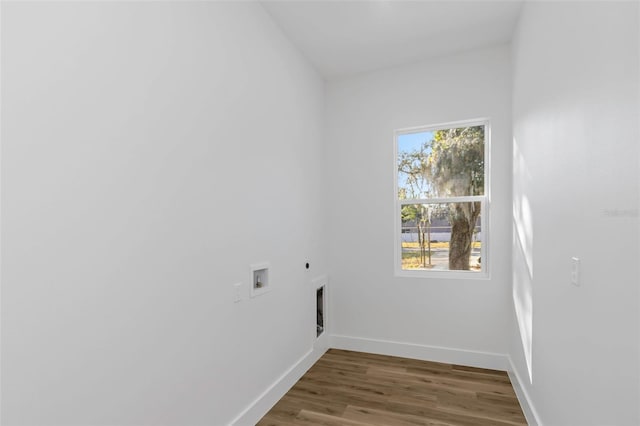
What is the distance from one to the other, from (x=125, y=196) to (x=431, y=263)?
2.63m

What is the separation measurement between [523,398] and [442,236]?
1371 millimetres

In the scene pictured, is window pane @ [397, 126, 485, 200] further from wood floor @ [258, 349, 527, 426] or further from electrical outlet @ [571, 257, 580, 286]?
electrical outlet @ [571, 257, 580, 286]

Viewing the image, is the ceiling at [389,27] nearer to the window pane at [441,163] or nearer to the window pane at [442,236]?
the window pane at [441,163]

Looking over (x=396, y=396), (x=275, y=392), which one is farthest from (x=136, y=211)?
(x=396, y=396)

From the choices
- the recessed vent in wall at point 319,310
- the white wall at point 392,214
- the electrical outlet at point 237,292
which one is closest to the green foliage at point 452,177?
Answer: the white wall at point 392,214

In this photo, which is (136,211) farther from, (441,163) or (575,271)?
(441,163)

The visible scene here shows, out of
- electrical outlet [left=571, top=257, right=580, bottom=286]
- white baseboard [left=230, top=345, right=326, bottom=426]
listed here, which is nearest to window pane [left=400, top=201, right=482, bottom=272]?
white baseboard [left=230, top=345, right=326, bottom=426]

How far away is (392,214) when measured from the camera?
320 cm

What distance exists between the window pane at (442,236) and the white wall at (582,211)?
0.83 m

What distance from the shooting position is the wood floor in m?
2.17

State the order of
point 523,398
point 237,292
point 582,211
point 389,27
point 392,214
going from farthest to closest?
point 392,214 < point 389,27 < point 523,398 < point 237,292 < point 582,211

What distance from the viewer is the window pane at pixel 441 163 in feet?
9.91

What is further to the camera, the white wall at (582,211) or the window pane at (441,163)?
the window pane at (441,163)

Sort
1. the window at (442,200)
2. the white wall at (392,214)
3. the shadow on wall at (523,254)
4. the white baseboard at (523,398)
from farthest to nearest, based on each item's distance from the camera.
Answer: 1. the window at (442,200)
2. the white wall at (392,214)
3. the shadow on wall at (523,254)
4. the white baseboard at (523,398)
